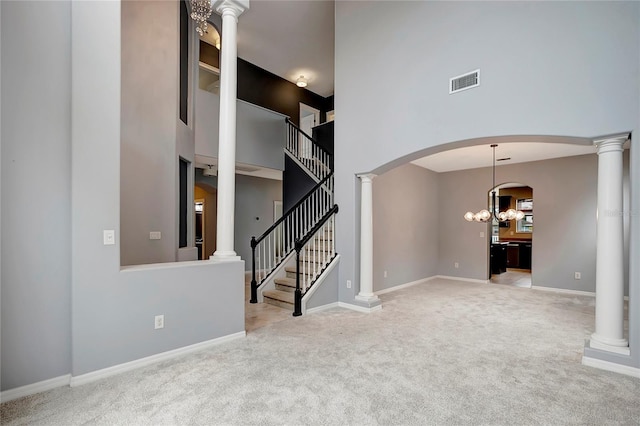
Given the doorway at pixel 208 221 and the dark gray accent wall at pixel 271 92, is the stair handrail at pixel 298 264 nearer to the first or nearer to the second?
the dark gray accent wall at pixel 271 92

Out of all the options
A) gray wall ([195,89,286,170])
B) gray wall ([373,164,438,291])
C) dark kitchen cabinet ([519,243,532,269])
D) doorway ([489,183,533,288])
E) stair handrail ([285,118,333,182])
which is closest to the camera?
gray wall ([195,89,286,170])

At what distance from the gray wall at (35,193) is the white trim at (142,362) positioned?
0.52 ft

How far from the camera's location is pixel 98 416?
210cm

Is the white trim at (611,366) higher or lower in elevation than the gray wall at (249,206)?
lower

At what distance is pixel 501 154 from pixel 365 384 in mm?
5576

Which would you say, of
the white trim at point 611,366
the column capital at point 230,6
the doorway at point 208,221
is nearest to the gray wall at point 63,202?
the column capital at point 230,6

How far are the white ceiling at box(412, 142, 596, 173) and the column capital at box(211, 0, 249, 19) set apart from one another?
4.29 m

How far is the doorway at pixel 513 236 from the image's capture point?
31.0 feet

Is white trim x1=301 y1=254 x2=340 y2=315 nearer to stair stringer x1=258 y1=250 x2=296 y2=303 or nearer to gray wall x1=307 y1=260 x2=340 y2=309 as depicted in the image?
gray wall x1=307 y1=260 x2=340 y2=309

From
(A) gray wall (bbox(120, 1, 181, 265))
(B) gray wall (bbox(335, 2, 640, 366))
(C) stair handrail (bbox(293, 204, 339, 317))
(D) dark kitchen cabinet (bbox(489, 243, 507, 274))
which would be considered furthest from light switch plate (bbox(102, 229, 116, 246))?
(D) dark kitchen cabinet (bbox(489, 243, 507, 274))

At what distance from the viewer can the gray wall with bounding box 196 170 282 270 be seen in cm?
850

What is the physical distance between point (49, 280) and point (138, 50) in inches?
126

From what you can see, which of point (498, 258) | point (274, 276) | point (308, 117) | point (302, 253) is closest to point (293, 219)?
point (302, 253)

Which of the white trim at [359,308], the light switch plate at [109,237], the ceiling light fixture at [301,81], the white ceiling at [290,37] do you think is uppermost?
the white ceiling at [290,37]
